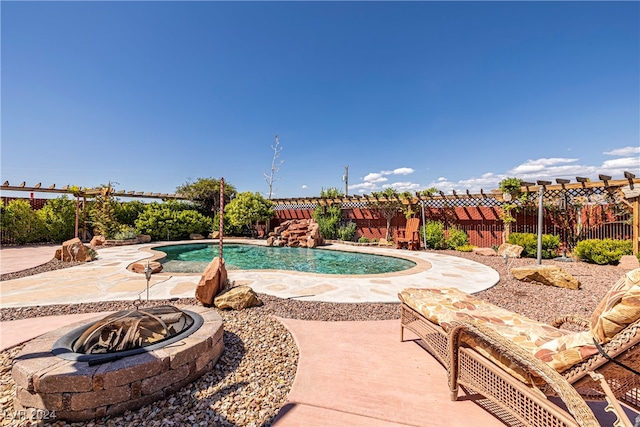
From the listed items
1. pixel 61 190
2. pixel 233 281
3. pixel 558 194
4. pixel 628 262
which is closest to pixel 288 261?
pixel 233 281

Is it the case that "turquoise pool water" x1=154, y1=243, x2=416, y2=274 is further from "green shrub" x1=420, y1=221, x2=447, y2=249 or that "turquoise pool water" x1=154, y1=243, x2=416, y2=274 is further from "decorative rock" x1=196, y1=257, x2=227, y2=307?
"decorative rock" x1=196, y1=257, x2=227, y2=307

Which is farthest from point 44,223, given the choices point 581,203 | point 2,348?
point 581,203

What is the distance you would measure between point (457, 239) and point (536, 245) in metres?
2.81

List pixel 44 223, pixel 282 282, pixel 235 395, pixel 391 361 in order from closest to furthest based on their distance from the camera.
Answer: pixel 235 395 → pixel 391 361 → pixel 282 282 → pixel 44 223

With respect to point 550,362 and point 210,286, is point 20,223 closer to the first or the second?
point 210,286

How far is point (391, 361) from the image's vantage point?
2496 mm

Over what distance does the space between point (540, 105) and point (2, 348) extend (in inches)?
580

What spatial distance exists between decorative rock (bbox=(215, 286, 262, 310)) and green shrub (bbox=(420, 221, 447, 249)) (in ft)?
29.0

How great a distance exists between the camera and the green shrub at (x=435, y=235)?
11.0m

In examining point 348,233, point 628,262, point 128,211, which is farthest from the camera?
point 348,233

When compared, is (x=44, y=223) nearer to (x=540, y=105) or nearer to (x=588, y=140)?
(x=540, y=105)

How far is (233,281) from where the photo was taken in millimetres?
4980

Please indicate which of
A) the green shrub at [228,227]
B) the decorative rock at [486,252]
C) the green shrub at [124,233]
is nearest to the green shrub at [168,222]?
the green shrub at [124,233]

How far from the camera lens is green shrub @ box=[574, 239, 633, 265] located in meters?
6.97
